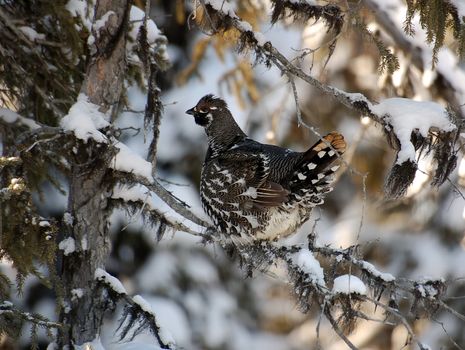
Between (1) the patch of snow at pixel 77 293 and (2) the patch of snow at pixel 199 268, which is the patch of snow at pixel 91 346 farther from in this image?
(2) the patch of snow at pixel 199 268

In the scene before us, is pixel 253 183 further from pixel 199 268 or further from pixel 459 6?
pixel 199 268

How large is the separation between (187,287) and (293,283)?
5702 millimetres

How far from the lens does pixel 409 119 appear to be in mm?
3971

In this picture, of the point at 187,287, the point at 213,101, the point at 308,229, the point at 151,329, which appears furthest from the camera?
the point at 308,229

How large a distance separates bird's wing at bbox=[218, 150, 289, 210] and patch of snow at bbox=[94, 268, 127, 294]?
3.85ft

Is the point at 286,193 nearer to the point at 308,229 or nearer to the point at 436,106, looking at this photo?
the point at 436,106

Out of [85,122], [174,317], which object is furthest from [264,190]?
[174,317]

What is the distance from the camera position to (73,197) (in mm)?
4555

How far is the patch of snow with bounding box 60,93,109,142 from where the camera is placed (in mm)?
4125

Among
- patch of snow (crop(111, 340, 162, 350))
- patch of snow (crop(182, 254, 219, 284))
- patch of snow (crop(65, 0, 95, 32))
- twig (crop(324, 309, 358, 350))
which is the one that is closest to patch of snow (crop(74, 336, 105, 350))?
patch of snow (crop(111, 340, 162, 350))

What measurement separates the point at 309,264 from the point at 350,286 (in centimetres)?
36

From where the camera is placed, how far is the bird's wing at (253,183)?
519 centimetres

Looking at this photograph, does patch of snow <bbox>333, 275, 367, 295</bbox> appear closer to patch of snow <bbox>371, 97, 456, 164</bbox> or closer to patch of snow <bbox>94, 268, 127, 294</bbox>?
patch of snow <bbox>371, 97, 456, 164</bbox>

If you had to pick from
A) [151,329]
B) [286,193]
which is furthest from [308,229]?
[151,329]
